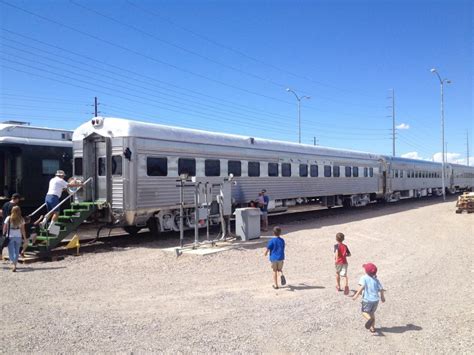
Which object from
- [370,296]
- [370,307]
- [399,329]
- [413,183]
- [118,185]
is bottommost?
[399,329]

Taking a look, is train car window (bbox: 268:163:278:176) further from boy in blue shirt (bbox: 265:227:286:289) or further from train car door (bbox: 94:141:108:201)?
boy in blue shirt (bbox: 265:227:286:289)

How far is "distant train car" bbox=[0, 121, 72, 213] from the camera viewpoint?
13.6m

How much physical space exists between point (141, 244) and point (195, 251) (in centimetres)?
232

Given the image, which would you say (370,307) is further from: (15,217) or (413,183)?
(413,183)

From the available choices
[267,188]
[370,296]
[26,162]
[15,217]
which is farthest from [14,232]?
[267,188]

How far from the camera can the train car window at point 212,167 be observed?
14.3 meters

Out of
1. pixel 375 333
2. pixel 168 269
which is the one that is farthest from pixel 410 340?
pixel 168 269

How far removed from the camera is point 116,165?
1234 cm

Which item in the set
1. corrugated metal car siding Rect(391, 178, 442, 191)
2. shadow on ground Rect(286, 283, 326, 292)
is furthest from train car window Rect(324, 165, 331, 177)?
shadow on ground Rect(286, 283, 326, 292)

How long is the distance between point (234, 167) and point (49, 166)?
5978mm

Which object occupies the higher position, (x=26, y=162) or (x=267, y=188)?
(x=26, y=162)

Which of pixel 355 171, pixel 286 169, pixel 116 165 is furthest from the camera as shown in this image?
pixel 355 171

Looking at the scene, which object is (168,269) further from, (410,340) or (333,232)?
(333,232)

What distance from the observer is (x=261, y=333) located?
18.1 feet
